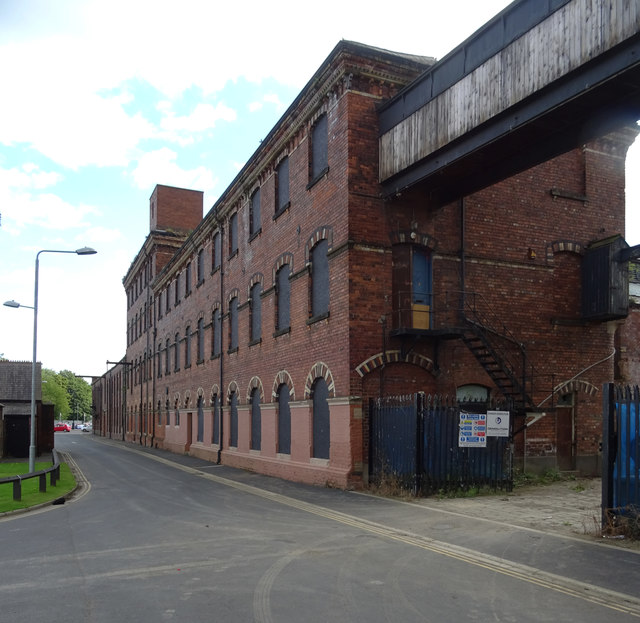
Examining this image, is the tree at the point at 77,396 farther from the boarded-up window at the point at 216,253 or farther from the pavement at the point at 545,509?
the pavement at the point at 545,509

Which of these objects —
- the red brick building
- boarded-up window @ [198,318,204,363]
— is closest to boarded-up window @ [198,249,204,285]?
boarded-up window @ [198,318,204,363]

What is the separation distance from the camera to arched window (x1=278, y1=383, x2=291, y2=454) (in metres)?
21.9

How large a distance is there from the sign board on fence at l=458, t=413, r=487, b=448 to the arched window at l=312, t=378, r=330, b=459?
4301mm

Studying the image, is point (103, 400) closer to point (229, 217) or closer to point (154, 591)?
point (229, 217)

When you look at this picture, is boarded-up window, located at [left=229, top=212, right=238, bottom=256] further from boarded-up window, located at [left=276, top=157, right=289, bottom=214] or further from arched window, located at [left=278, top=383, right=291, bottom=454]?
arched window, located at [left=278, top=383, right=291, bottom=454]

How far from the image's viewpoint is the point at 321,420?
1914 cm

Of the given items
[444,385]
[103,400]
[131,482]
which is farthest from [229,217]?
[103,400]

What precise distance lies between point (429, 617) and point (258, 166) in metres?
20.8

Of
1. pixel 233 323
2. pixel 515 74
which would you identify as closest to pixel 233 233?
pixel 233 323

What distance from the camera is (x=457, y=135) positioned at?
1480 cm

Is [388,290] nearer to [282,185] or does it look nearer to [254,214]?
[282,185]

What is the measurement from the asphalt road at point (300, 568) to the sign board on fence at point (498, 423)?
129 inches

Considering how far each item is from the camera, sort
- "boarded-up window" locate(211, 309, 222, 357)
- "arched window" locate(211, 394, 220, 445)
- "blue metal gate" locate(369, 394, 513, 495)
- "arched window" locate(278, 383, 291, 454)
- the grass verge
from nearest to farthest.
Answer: the grass verge
"blue metal gate" locate(369, 394, 513, 495)
"arched window" locate(278, 383, 291, 454)
"arched window" locate(211, 394, 220, 445)
"boarded-up window" locate(211, 309, 222, 357)

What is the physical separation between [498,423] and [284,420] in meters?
8.27
